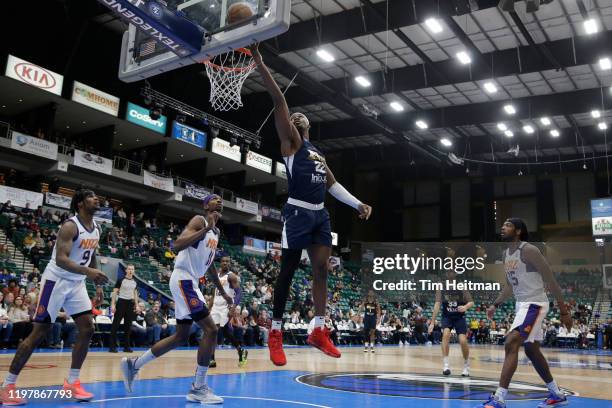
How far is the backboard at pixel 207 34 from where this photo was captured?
5676mm

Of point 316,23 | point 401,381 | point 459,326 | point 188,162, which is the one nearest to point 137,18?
point 401,381

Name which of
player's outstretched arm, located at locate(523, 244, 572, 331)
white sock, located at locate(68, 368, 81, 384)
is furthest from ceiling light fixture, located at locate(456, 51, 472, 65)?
white sock, located at locate(68, 368, 81, 384)

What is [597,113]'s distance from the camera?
83.5ft

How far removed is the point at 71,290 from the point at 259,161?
81.1 feet

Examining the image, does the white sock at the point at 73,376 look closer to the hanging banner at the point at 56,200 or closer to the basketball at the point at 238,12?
the basketball at the point at 238,12

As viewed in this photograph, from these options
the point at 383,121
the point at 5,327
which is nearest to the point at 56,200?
the point at 5,327

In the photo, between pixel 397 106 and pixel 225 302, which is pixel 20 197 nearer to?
pixel 225 302

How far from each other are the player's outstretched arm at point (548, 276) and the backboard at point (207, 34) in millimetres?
3593

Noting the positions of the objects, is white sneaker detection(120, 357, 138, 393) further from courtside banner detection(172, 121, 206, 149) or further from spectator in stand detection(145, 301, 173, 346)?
courtside banner detection(172, 121, 206, 149)

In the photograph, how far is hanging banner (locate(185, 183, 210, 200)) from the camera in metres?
27.0

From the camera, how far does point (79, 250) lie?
5.76 meters

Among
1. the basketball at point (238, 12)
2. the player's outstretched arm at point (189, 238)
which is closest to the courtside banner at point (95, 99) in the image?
the basketball at point (238, 12)

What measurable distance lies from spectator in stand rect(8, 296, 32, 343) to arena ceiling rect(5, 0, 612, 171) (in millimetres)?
11289

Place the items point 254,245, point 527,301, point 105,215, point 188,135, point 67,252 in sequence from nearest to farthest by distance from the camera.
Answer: point 67,252
point 527,301
point 105,215
point 188,135
point 254,245
